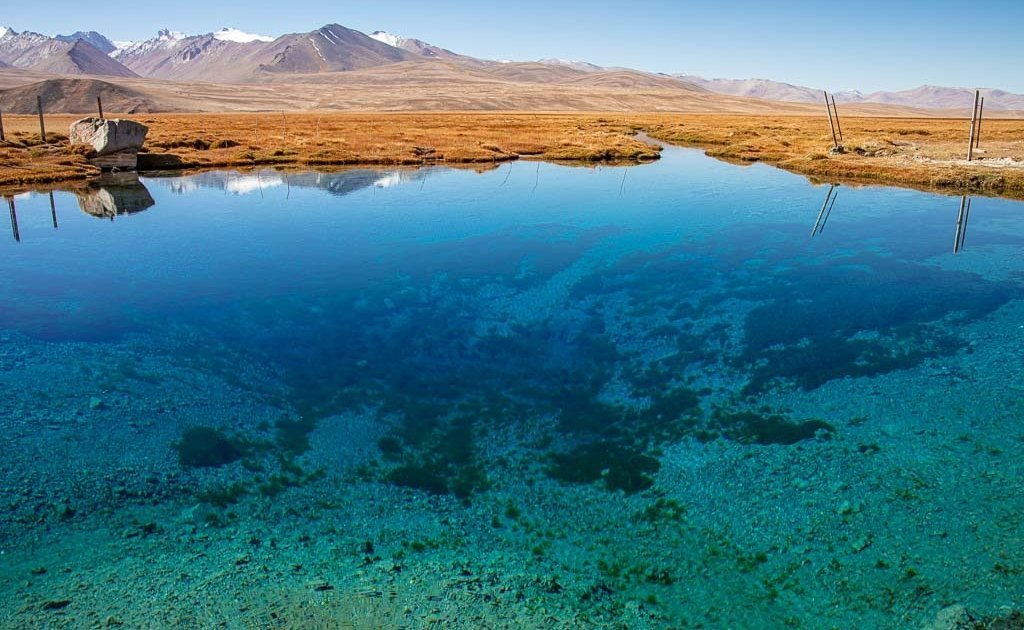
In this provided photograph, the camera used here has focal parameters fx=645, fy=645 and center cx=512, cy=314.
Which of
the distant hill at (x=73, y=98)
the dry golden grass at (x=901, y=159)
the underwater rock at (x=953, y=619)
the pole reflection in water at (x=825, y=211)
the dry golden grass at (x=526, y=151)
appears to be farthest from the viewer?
the distant hill at (x=73, y=98)

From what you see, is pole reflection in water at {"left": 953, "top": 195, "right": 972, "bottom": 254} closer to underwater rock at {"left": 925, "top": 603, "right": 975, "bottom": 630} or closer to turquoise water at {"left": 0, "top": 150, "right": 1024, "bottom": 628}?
turquoise water at {"left": 0, "top": 150, "right": 1024, "bottom": 628}

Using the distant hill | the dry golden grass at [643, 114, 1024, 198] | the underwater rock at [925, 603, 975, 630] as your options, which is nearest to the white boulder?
the dry golden grass at [643, 114, 1024, 198]

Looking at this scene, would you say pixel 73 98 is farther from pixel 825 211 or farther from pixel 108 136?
pixel 825 211

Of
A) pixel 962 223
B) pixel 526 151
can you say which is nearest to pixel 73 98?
pixel 526 151

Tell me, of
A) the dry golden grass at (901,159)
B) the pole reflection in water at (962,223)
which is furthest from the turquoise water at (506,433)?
the dry golden grass at (901,159)

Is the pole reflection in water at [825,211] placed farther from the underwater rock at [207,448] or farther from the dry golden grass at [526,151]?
the underwater rock at [207,448]
